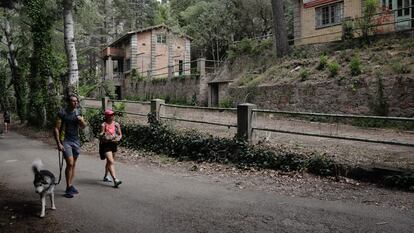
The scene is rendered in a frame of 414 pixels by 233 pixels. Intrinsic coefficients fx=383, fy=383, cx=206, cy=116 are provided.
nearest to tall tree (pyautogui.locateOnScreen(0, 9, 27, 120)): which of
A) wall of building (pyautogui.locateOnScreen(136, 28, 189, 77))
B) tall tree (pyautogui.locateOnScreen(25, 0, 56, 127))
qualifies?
tall tree (pyautogui.locateOnScreen(25, 0, 56, 127))

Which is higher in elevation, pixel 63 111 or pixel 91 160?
pixel 63 111

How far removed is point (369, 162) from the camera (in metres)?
8.20

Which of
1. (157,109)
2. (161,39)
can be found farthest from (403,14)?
(161,39)

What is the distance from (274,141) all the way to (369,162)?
9.40ft

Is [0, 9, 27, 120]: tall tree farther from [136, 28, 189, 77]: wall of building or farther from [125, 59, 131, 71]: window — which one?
[125, 59, 131, 71]: window

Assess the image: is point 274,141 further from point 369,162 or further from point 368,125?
point 368,125

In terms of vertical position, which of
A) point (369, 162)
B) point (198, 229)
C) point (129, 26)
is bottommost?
point (198, 229)

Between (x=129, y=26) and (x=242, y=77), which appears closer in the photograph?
(x=242, y=77)

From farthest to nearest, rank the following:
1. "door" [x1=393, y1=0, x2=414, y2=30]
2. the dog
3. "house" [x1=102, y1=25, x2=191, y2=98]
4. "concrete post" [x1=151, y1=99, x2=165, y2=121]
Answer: "house" [x1=102, y1=25, x2=191, y2=98] → "door" [x1=393, y1=0, x2=414, y2=30] → "concrete post" [x1=151, y1=99, x2=165, y2=121] → the dog

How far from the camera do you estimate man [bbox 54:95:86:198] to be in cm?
734

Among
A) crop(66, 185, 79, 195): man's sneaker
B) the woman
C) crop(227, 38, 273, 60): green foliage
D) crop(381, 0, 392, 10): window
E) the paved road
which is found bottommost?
the paved road

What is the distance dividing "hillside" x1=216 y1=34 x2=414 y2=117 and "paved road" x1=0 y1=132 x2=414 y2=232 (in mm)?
8563

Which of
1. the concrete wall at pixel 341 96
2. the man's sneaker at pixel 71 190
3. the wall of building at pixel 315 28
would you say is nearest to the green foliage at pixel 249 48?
the wall of building at pixel 315 28

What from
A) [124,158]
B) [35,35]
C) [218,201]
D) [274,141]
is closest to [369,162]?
[274,141]
